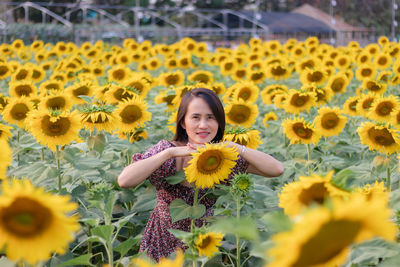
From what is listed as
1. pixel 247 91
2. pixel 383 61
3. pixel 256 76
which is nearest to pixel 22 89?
pixel 247 91

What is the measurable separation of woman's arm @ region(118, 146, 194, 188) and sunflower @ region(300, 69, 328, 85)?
11.3 feet

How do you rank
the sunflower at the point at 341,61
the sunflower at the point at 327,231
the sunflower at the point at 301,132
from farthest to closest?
the sunflower at the point at 341,61, the sunflower at the point at 301,132, the sunflower at the point at 327,231

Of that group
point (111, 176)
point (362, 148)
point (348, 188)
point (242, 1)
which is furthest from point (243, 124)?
point (242, 1)

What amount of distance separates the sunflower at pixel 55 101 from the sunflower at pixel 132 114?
545 mm

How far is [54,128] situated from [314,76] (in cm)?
352

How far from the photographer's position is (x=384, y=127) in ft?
8.23

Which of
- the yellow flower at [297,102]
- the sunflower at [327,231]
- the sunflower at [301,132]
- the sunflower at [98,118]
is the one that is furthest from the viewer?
the yellow flower at [297,102]

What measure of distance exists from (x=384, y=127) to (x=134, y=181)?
1.27 meters

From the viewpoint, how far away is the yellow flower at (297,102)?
13.0ft

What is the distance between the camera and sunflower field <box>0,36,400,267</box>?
84 centimetres

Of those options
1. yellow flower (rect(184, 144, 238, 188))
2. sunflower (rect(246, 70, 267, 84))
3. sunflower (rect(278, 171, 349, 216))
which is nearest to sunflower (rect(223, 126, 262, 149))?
yellow flower (rect(184, 144, 238, 188))

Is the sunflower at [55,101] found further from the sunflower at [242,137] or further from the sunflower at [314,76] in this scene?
the sunflower at [314,76]

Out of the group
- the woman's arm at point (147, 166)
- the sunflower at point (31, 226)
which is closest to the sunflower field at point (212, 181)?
the sunflower at point (31, 226)

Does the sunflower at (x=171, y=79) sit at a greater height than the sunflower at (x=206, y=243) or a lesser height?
greater
